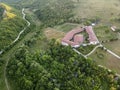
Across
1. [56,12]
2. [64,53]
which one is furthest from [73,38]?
[56,12]

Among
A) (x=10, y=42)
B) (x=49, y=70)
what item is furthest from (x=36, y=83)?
(x=10, y=42)

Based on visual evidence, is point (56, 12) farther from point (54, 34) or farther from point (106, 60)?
point (106, 60)

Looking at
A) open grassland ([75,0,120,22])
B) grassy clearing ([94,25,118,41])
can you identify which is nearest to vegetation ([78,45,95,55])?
grassy clearing ([94,25,118,41])

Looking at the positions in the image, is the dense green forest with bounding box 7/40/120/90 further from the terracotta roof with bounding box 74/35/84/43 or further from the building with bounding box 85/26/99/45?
the building with bounding box 85/26/99/45

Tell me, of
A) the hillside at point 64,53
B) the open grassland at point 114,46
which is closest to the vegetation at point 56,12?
the hillside at point 64,53

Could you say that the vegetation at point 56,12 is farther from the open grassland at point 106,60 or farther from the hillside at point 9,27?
the open grassland at point 106,60

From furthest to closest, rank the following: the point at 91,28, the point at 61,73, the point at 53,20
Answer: the point at 53,20 < the point at 91,28 < the point at 61,73

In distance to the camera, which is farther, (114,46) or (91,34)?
(91,34)

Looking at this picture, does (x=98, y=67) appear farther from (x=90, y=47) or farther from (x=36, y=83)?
(x=36, y=83)
